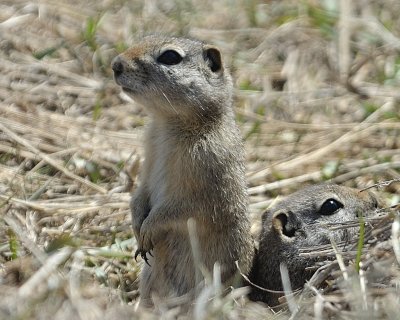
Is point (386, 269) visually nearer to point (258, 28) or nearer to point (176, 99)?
point (176, 99)

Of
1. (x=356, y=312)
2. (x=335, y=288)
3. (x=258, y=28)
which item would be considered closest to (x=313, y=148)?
(x=258, y=28)

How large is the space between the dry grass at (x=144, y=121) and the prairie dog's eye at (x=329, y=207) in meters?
0.37

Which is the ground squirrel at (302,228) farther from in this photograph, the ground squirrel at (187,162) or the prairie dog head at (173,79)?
the prairie dog head at (173,79)

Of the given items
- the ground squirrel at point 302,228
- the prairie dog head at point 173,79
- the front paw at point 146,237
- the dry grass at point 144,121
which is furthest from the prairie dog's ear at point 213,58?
the dry grass at point 144,121

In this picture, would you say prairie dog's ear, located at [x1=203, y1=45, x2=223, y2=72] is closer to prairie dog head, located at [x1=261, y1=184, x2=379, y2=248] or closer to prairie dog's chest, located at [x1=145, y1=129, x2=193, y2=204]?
prairie dog's chest, located at [x1=145, y1=129, x2=193, y2=204]

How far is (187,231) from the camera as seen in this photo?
6.22 metres

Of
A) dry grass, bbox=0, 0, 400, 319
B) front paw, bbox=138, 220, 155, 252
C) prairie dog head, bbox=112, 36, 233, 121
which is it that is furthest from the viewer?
front paw, bbox=138, 220, 155, 252

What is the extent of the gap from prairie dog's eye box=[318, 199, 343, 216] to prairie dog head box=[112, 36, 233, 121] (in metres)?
0.90

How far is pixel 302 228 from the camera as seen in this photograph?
20.2ft

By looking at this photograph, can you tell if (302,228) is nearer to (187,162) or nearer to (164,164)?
(187,162)

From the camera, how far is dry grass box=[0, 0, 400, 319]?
5168 millimetres

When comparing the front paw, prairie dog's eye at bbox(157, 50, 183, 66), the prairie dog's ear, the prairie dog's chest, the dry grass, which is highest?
prairie dog's eye at bbox(157, 50, 183, 66)

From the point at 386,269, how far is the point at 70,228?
10.1 ft

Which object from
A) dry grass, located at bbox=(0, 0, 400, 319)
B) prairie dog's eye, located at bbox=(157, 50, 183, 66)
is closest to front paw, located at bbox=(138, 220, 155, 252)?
dry grass, located at bbox=(0, 0, 400, 319)
